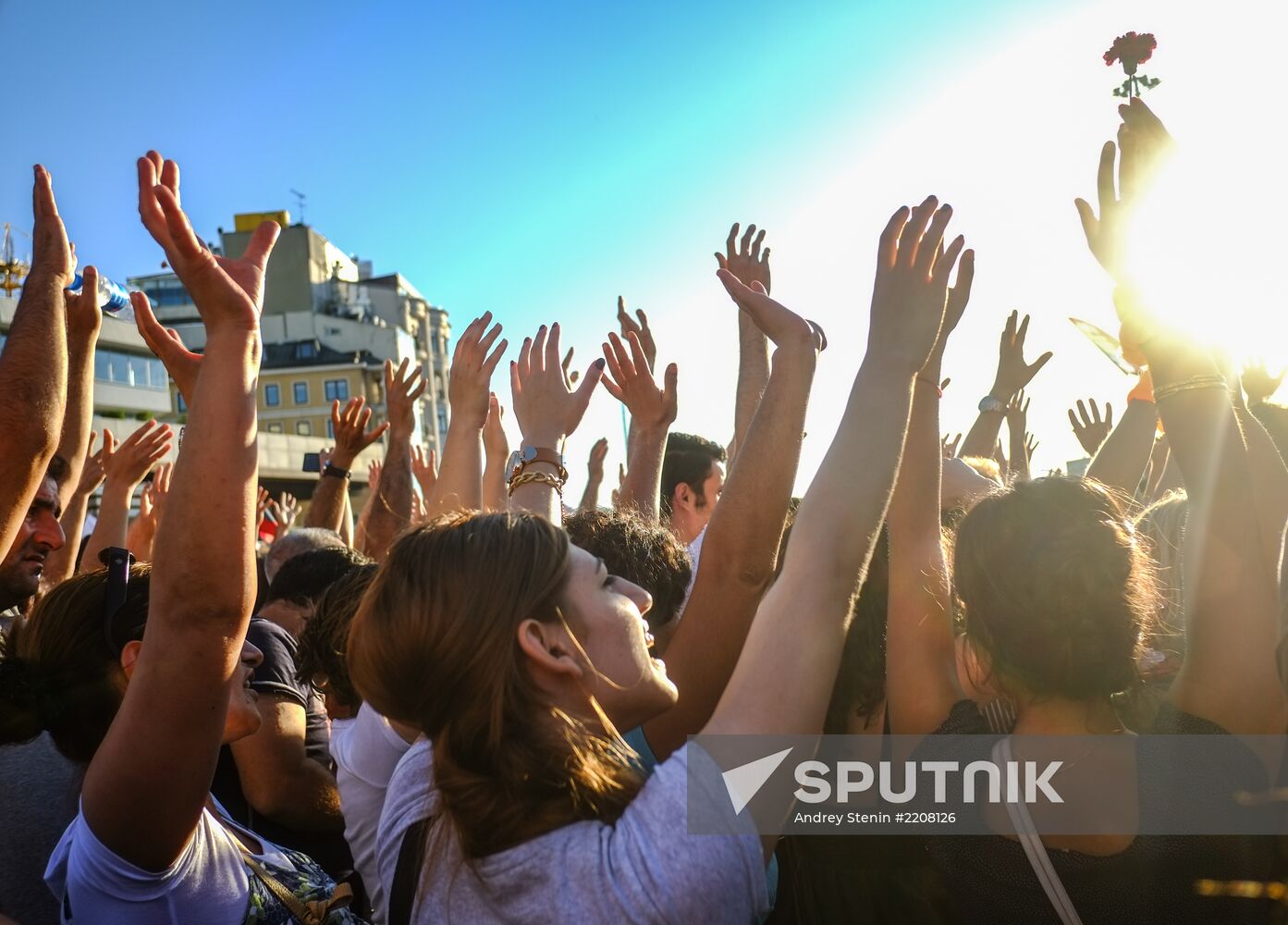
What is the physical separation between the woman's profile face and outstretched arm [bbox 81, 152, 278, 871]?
24.3 inches

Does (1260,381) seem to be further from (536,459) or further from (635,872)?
(635,872)

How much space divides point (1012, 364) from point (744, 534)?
123 inches

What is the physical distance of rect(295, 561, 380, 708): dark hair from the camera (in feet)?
9.49

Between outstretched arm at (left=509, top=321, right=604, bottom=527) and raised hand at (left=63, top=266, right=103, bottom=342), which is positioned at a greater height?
raised hand at (left=63, top=266, right=103, bottom=342)

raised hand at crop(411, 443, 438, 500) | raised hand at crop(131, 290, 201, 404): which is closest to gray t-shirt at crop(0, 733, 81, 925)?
raised hand at crop(131, 290, 201, 404)

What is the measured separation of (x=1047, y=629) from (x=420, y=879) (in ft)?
4.00

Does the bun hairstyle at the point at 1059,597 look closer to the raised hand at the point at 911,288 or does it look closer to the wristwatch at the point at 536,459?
the raised hand at the point at 911,288

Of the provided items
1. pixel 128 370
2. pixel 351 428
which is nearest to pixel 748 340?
pixel 351 428

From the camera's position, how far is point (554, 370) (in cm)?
344

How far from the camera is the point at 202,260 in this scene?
183cm

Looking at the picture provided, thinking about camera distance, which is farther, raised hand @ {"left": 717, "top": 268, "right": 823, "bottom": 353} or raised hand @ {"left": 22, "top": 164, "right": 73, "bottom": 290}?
raised hand @ {"left": 22, "top": 164, "right": 73, "bottom": 290}

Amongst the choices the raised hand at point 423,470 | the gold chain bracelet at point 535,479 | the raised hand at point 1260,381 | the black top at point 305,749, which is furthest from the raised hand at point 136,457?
the raised hand at point 1260,381

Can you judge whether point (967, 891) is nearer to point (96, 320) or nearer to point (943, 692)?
point (943, 692)

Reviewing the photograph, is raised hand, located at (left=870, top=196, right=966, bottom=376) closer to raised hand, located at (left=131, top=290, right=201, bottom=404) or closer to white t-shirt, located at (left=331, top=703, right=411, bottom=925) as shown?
raised hand, located at (left=131, top=290, right=201, bottom=404)
